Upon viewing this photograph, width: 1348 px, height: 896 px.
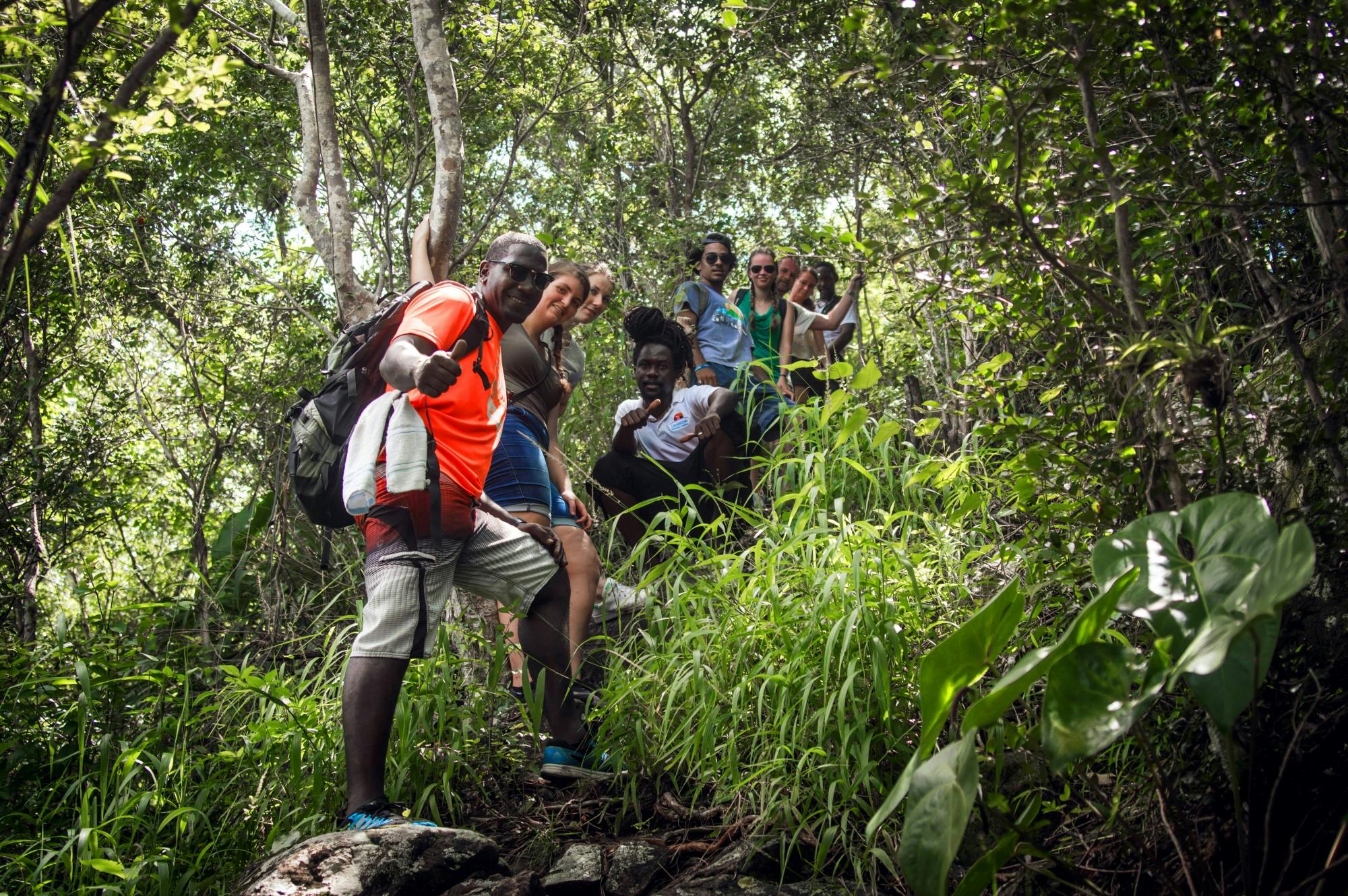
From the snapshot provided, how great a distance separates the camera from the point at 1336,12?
7.50ft

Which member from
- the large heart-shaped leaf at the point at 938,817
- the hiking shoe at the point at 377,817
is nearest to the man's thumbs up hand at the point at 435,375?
the hiking shoe at the point at 377,817

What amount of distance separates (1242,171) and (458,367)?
2.15 metres

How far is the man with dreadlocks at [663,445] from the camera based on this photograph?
5.90m

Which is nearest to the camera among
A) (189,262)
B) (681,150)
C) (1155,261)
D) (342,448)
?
(1155,261)

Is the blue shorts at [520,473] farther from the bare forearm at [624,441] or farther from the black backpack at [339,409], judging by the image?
the bare forearm at [624,441]

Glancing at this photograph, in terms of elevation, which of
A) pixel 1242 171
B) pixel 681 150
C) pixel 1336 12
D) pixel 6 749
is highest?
pixel 681 150

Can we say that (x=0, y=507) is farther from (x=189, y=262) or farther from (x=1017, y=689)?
(x=1017, y=689)

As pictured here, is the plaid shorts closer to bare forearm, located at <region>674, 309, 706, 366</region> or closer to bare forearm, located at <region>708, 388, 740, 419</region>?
bare forearm, located at <region>708, 388, 740, 419</region>

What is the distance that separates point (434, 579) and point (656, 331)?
10.4ft

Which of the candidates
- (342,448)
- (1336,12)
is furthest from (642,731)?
(1336,12)

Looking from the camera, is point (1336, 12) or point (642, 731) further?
point (642, 731)

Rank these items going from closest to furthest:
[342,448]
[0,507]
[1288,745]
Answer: [1288,745], [342,448], [0,507]

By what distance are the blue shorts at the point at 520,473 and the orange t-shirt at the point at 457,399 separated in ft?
2.05

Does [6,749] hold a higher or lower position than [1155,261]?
lower
